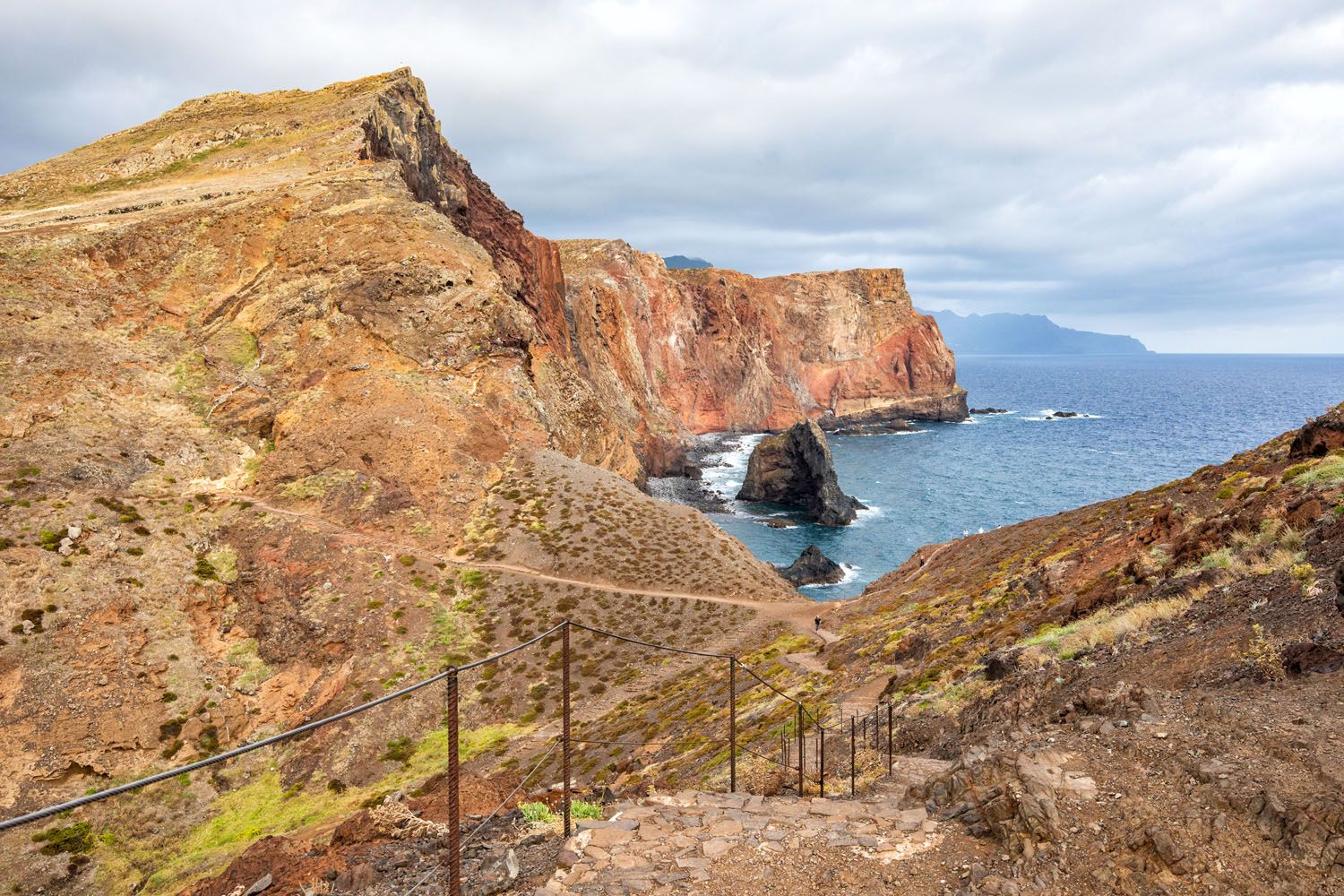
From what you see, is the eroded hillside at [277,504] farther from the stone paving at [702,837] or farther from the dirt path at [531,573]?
the stone paving at [702,837]

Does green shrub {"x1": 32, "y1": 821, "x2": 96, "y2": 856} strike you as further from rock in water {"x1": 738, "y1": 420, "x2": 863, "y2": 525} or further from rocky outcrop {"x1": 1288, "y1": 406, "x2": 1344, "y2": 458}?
rock in water {"x1": 738, "y1": 420, "x2": 863, "y2": 525}

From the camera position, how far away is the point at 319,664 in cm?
2880

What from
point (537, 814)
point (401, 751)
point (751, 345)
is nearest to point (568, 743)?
point (537, 814)

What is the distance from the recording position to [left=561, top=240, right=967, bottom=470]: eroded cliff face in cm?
10812

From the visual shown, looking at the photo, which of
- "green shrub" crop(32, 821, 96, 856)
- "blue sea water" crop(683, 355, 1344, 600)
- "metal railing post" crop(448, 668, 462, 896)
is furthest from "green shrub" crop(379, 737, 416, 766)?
"blue sea water" crop(683, 355, 1344, 600)

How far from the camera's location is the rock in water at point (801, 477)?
255 feet

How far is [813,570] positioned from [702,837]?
5228 centimetres

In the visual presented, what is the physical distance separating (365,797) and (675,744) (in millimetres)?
10622

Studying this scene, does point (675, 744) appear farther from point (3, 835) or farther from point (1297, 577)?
point (3, 835)

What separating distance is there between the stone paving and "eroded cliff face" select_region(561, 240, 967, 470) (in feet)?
285

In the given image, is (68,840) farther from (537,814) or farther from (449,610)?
(537,814)

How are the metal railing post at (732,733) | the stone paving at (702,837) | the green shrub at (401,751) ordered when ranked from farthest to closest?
the green shrub at (401,751), the metal railing post at (732,733), the stone paving at (702,837)

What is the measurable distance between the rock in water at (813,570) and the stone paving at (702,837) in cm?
4924

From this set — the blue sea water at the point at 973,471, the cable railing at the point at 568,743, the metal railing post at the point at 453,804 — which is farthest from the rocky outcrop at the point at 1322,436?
the blue sea water at the point at 973,471
